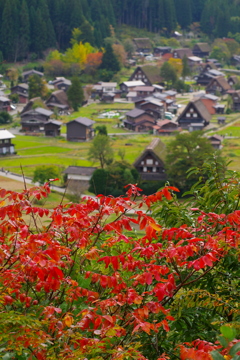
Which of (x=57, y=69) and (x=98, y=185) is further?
(x=57, y=69)

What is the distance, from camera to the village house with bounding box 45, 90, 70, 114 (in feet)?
146

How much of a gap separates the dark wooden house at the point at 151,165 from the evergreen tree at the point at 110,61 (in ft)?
107

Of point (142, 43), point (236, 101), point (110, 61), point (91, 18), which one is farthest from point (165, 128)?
point (91, 18)

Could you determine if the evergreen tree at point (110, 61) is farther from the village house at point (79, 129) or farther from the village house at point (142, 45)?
the village house at point (79, 129)

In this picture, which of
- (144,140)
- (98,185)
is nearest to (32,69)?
(144,140)

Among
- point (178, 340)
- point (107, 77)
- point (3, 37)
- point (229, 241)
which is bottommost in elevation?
point (107, 77)

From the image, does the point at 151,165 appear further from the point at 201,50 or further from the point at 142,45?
the point at 142,45

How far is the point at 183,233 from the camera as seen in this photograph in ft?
11.6

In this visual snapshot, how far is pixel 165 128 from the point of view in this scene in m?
38.3

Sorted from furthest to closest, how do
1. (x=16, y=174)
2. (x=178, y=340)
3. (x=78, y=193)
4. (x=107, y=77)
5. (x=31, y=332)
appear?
(x=107, y=77), (x=16, y=174), (x=78, y=193), (x=178, y=340), (x=31, y=332)

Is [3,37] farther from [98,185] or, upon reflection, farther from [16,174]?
[98,185]

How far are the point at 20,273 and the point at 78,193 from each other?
19215 mm

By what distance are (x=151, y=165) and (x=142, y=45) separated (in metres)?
49.7

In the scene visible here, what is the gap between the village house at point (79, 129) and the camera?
35.4m
